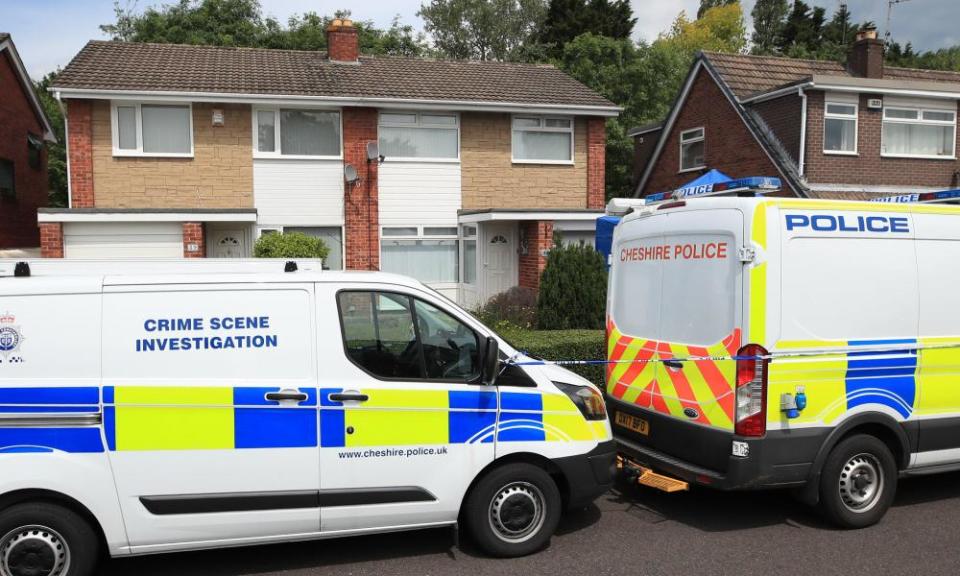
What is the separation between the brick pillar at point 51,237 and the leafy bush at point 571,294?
9551 millimetres

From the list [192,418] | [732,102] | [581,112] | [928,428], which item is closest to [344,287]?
[192,418]

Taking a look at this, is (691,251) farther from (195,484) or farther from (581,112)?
(581,112)

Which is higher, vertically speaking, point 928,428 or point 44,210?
point 44,210

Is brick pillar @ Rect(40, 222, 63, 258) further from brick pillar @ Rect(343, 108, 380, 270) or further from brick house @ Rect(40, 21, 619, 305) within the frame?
brick pillar @ Rect(343, 108, 380, 270)

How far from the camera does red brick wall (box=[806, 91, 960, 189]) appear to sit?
1822 cm

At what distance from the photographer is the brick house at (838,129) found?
18.2m

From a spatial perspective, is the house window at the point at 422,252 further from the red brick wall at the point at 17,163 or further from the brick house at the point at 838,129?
the red brick wall at the point at 17,163

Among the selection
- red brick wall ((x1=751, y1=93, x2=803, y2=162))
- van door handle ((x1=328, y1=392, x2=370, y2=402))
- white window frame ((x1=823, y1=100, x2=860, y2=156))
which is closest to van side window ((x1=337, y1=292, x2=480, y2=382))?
van door handle ((x1=328, y1=392, x2=370, y2=402))

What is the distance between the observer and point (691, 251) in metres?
5.41

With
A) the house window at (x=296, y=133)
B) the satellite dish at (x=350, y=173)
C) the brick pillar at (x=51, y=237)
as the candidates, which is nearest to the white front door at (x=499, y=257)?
the satellite dish at (x=350, y=173)

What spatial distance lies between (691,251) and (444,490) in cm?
245

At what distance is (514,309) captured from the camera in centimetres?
1435

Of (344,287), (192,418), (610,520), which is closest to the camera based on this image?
(192,418)

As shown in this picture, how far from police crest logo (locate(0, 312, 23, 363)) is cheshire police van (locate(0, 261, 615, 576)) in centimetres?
1
